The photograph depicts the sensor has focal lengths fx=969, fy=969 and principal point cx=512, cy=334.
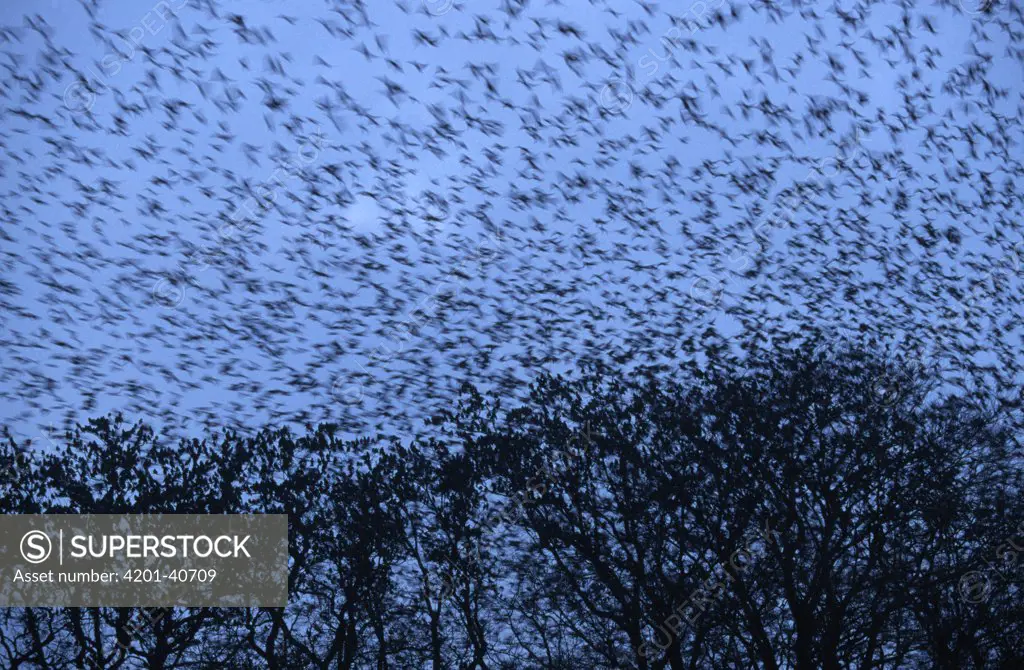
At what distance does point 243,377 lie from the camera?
56.3ft

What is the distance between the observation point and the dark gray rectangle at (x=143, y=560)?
92.4ft

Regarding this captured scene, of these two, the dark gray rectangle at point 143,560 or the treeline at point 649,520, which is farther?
the dark gray rectangle at point 143,560

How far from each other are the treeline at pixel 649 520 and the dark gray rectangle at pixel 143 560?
0.48m

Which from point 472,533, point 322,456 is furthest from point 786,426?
point 322,456

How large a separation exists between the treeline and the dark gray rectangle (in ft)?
1.56

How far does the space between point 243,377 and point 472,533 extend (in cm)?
1297

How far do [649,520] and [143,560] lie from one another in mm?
15075

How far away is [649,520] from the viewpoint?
24.0 m

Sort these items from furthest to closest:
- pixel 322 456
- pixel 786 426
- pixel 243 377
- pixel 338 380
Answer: pixel 322 456 → pixel 786 426 → pixel 338 380 → pixel 243 377

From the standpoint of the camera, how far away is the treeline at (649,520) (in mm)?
22422

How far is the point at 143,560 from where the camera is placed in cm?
2850

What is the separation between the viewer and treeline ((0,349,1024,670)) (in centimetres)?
2242

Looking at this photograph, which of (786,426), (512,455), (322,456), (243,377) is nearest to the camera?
(243,377)

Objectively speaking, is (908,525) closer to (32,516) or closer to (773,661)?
(773,661)
